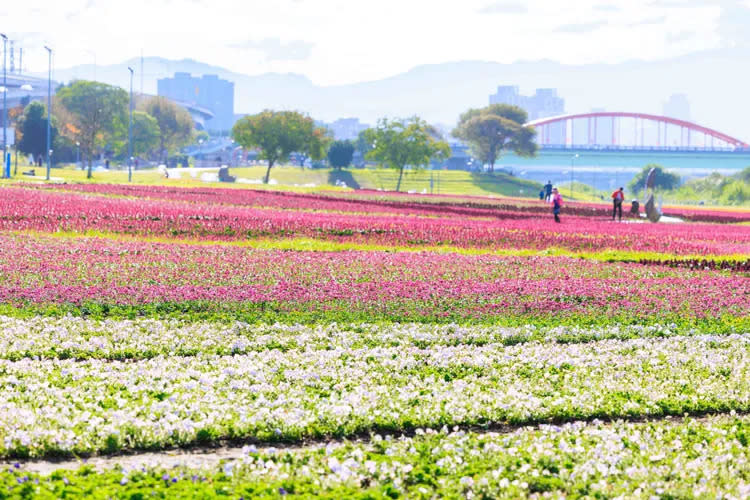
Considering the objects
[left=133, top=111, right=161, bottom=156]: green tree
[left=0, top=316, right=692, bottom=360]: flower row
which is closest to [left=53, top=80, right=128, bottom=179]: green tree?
[left=133, top=111, right=161, bottom=156]: green tree

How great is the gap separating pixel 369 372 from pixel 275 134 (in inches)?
4145

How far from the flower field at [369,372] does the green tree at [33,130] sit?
365 feet

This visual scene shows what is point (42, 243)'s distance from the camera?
987 inches

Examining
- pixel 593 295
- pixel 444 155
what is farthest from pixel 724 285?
pixel 444 155

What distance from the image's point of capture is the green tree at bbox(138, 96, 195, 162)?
6821 inches

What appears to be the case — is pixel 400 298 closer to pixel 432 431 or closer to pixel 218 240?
pixel 432 431

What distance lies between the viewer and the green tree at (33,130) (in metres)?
130

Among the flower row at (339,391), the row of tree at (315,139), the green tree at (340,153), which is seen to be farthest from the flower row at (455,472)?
the green tree at (340,153)

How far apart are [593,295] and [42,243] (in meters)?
14.1

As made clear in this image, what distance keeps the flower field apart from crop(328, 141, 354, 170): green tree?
427 ft

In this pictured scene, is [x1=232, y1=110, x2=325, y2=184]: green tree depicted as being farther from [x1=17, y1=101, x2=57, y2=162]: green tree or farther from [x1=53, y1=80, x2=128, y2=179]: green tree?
[x1=17, y1=101, x2=57, y2=162]: green tree

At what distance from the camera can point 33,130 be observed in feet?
429

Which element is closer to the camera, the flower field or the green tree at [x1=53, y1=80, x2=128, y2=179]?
the flower field

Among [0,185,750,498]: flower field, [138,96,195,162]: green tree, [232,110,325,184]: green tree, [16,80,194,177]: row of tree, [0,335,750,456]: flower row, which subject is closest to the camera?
[0,185,750,498]: flower field
